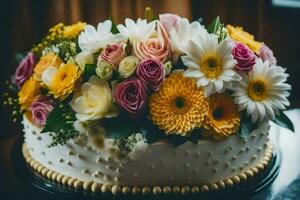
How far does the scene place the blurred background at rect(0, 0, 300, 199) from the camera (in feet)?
7.75

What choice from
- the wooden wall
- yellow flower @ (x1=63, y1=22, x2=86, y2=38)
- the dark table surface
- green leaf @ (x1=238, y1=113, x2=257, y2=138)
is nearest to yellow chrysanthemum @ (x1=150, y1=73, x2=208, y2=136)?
green leaf @ (x1=238, y1=113, x2=257, y2=138)

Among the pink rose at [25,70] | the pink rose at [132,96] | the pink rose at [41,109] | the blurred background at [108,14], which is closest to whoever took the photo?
the pink rose at [132,96]

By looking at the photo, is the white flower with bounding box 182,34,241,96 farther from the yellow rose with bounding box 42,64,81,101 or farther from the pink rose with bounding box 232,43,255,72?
the yellow rose with bounding box 42,64,81,101

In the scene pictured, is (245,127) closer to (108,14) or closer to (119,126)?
(119,126)

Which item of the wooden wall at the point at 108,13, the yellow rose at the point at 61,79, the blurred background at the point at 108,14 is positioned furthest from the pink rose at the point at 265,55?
the blurred background at the point at 108,14

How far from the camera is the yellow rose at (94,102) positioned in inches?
45.7

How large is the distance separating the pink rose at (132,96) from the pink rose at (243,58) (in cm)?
23

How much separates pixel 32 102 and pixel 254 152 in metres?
0.55

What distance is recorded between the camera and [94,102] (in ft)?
3.85

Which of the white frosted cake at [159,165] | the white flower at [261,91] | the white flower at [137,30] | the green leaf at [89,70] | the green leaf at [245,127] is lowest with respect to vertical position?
the white frosted cake at [159,165]

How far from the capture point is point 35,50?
4.94 feet

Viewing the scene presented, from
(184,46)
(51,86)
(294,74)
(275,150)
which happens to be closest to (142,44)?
(184,46)

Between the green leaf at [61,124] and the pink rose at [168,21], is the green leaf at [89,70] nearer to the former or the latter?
the green leaf at [61,124]

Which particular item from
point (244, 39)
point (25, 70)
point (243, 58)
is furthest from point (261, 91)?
point (25, 70)
